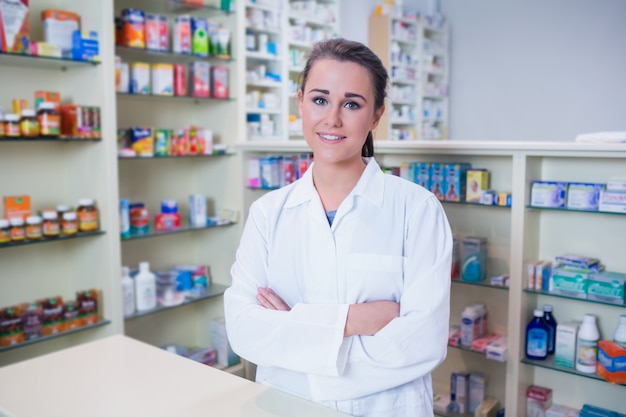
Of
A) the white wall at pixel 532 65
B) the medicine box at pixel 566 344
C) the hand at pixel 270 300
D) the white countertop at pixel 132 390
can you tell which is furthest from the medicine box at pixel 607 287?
the white wall at pixel 532 65

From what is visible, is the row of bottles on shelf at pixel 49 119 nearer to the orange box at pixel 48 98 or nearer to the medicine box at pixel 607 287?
the orange box at pixel 48 98

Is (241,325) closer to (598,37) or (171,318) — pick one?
(171,318)

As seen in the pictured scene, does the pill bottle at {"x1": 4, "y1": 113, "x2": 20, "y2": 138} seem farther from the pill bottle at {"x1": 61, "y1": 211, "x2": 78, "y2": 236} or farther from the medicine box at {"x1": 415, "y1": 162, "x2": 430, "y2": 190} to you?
the medicine box at {"x1": 415, "y1": 162, "x2": 430, "y2": 190}

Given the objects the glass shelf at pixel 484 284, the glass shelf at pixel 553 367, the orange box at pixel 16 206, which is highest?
the orange box at pixel 16 206

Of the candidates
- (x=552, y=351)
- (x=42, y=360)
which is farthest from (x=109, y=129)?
(x=552, y=351)

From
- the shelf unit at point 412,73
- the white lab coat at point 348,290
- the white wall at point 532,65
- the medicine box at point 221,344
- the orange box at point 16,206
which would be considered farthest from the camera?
the white wall at point 532,65

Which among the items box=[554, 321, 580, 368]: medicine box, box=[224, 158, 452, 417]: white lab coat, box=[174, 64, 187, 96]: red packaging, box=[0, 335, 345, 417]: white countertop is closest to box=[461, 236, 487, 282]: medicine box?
box=[554, 321, 580, 368]: medicine box

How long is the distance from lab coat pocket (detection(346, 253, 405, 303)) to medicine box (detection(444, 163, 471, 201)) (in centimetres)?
142

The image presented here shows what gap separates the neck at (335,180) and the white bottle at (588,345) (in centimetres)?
154

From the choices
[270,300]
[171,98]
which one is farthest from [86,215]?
[270,300]

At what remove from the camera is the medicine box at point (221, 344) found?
13.0ft

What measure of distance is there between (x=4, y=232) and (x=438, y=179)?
82.5 inches

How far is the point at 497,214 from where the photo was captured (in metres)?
3.07

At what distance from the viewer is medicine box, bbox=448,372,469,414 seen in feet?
10.3
